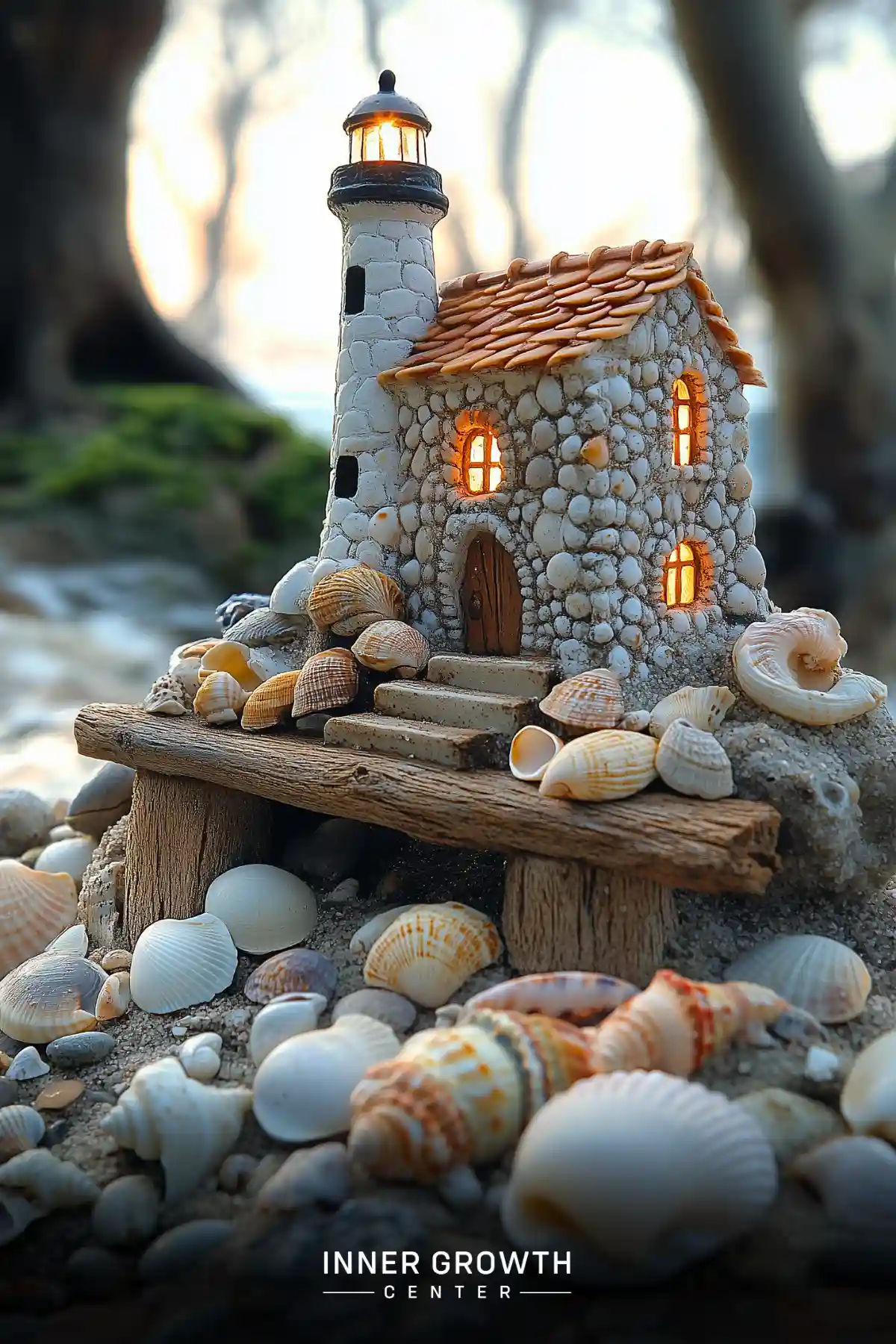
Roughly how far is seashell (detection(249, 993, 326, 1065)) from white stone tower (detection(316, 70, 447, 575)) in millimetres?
2057

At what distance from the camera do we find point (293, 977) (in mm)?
3689

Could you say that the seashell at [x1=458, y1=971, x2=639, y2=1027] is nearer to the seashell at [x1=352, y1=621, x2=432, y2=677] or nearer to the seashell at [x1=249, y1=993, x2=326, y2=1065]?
the seashell at [x1=249, y1=993, x2=326, y2=1065]

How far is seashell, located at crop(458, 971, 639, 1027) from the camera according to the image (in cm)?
309

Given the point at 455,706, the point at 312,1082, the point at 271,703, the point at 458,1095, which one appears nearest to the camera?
the point at 458,1095

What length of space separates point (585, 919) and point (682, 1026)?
630 mm

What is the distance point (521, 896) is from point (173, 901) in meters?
1.66

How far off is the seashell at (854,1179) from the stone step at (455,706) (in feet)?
5.82

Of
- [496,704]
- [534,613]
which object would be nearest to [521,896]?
[496,704]

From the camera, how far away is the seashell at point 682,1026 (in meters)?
2.78

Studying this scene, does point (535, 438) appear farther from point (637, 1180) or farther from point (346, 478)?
point (637, 1180)

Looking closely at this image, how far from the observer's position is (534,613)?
4.25m

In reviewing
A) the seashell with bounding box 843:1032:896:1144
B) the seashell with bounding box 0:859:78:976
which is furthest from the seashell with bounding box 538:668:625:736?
the seashell with bounding box 0:859:78:976

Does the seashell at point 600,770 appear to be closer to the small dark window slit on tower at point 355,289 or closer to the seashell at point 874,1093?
the seashell at point 874,1093

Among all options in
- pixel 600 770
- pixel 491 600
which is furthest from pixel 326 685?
pixel 600 770
